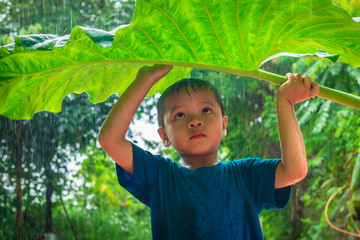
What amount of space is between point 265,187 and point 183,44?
0.42 m

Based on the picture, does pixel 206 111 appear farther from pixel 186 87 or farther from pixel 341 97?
pixel 341 97

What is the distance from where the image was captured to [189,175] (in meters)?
A: 1.14

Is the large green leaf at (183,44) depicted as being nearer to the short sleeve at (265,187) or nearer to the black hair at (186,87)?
the black hair at (186,87)

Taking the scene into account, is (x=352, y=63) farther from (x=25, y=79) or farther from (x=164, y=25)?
(x=25, y=79)

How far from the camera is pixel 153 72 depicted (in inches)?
44.1

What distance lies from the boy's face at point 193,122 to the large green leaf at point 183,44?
0.32ft

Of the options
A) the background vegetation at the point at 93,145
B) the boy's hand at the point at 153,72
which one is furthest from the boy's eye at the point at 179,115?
the background vegetation at the point at 93,145

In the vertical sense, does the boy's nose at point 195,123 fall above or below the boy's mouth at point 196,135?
above

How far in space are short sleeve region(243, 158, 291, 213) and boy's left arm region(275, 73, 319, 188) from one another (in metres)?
0.06

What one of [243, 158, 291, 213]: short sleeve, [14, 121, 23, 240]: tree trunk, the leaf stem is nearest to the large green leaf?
the leaf stem

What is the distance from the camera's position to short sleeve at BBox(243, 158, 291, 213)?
109cm

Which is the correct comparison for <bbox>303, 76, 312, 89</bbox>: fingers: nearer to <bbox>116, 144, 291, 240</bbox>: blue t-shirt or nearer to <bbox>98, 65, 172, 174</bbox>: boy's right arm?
<bbox>116, 144, 291, 240</bbox>: blue t-shirt

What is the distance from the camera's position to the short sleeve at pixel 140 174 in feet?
3.70

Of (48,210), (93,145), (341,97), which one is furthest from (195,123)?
(48,210)
